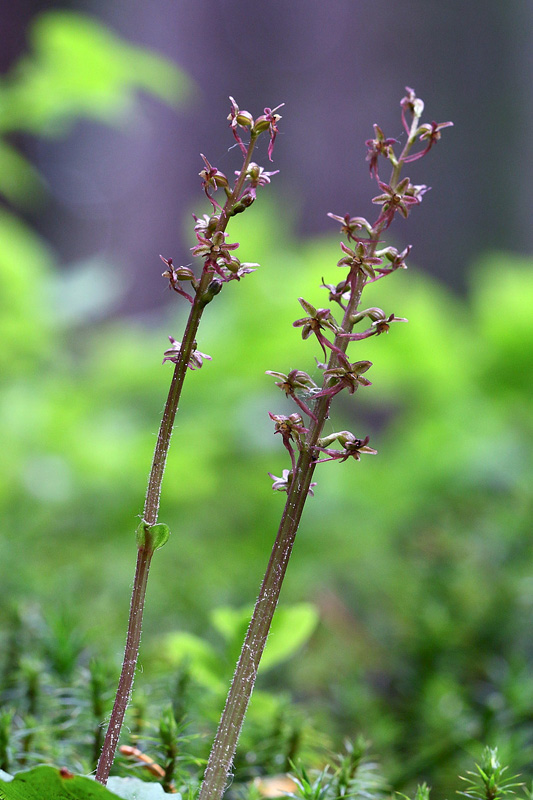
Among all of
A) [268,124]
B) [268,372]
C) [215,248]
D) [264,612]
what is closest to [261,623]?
[264,612]

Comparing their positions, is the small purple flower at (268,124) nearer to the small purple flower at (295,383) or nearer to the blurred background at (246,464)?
the small purple flower at (295,383)

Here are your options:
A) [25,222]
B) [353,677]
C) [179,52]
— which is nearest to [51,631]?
[353,677]

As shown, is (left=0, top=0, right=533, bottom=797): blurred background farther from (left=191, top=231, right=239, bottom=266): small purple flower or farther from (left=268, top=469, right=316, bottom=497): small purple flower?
(left=191, top=231, right=239, bottom=266): small purple flower

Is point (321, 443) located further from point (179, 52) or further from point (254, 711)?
point (179, 52)

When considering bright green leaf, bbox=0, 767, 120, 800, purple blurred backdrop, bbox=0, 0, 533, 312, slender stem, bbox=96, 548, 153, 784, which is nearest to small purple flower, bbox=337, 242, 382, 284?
slender stem, bbox=96, 548, 153, 784

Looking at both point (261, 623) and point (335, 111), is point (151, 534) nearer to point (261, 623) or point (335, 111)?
point (261, 623)
